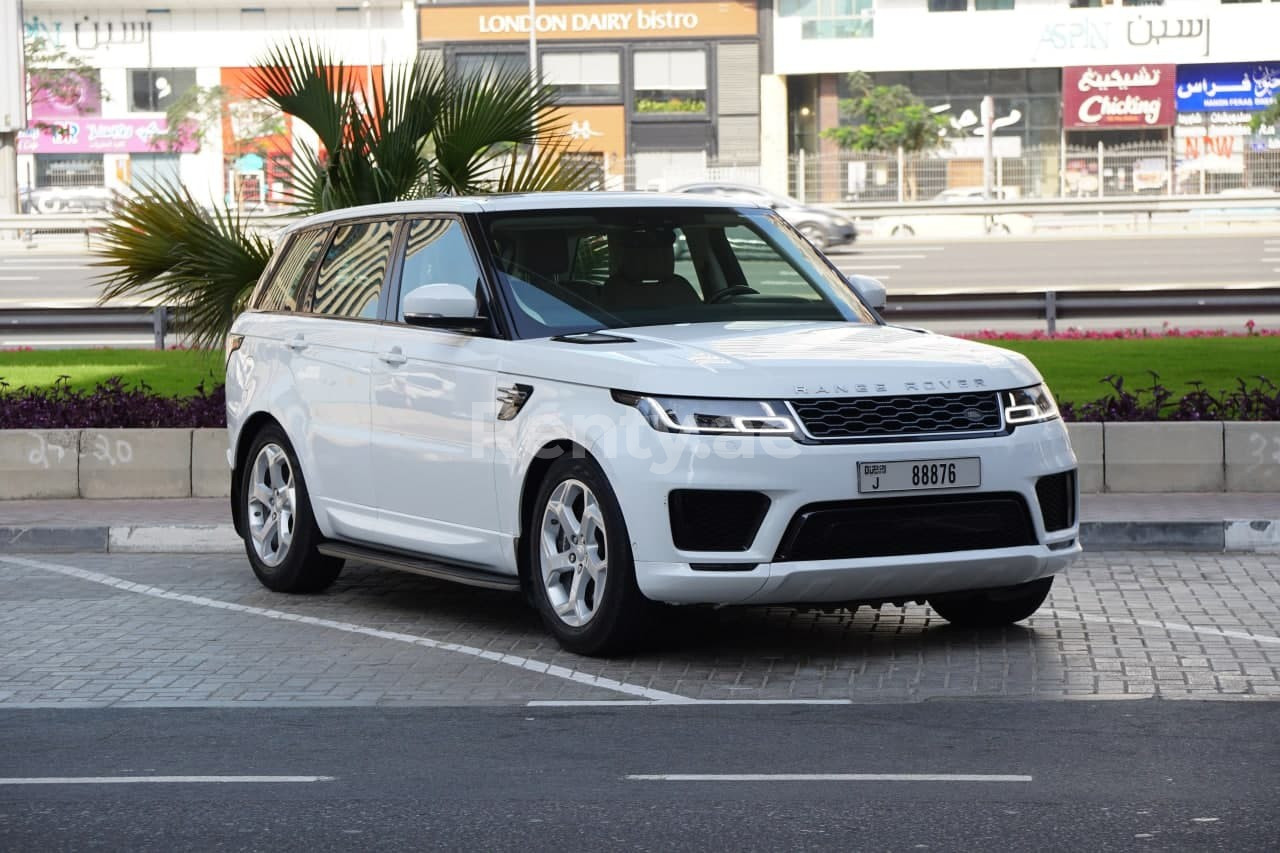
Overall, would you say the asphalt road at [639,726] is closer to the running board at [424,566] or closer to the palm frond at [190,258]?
the running board at [424,566]

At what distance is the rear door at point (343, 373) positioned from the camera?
8.95 m

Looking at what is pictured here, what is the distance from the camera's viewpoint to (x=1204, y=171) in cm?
4584

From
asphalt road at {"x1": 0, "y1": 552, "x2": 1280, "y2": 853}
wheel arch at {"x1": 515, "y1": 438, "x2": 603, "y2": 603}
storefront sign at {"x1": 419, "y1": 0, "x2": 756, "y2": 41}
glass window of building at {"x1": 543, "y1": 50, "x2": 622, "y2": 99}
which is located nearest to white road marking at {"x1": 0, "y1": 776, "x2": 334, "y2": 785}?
asphalt road at {"x1": 0, "y1": 552, "x2": 1280, "y2": 853}

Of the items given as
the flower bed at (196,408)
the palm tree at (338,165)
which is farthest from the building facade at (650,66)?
the flower bed at (196,408)

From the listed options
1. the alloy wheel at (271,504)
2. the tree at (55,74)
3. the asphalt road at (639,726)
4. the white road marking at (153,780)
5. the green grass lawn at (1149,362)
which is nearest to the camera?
the asphalt road at (639,726)

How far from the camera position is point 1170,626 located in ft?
27.5

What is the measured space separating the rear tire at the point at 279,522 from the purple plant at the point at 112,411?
10.00ft

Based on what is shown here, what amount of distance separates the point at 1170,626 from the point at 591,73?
5287cm

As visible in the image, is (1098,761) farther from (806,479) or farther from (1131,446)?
(1131,446)

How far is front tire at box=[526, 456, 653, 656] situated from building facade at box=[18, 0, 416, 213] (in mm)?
54755

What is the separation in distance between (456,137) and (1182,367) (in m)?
6.49

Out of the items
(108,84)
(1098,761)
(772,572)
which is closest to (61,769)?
(772,572)

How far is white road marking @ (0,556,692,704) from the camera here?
23.8 feet

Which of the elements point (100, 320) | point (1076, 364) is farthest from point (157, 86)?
point (1076, 364)
